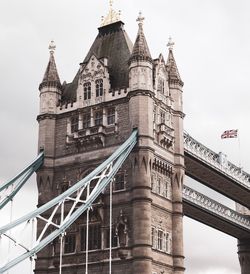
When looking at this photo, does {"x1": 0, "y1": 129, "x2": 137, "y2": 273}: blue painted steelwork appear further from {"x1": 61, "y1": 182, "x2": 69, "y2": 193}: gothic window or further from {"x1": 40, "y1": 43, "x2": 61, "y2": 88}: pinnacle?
{"x1": 40, "y1": 43, "x2": 61, "y2": 88}: pinnacle

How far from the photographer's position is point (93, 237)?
184 feet

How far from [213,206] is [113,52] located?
71.6 feet

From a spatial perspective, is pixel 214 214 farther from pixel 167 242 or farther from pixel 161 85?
pixel 161 85

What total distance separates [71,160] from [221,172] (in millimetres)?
19122

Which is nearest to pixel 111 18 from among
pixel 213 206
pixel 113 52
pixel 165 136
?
pixel 113 52

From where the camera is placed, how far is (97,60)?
201ft

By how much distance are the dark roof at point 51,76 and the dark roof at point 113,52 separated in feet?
4.53

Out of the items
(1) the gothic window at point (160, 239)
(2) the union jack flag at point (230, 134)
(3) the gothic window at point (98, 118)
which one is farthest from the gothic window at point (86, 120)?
(2) the union jack flag at point (230, 134)

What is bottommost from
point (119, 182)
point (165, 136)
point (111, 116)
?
point (119, 182)

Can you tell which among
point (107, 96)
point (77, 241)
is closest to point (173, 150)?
point (107, 96)

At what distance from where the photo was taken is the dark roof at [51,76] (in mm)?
62934

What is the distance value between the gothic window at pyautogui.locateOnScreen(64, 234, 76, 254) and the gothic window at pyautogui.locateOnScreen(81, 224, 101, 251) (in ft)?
3.15

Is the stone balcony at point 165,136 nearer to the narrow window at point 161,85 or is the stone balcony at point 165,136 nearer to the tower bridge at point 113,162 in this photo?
the tower bridge at point 113,162

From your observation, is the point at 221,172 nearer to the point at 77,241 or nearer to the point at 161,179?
the point at 161,179
